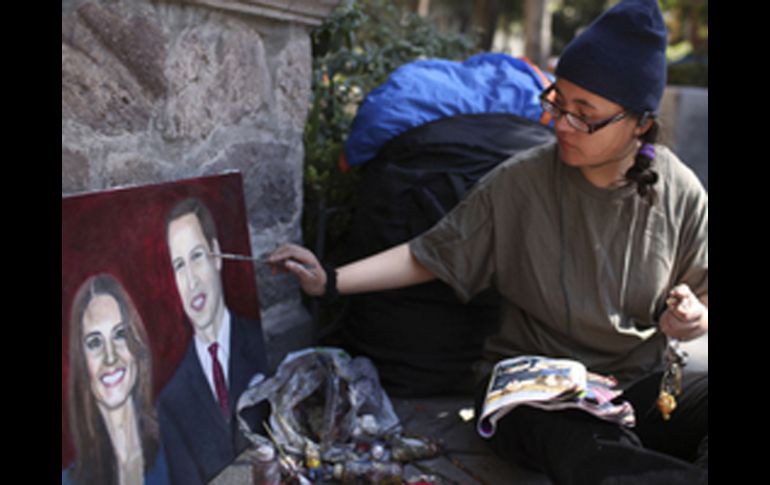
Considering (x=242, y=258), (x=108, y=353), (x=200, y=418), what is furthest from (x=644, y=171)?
(x=108, y=353)

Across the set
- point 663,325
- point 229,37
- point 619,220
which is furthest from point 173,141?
point 663,325

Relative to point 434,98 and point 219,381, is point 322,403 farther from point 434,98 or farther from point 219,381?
point 434,98

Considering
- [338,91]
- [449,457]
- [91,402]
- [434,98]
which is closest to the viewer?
[91,402]

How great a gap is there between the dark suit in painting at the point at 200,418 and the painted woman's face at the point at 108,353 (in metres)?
0.16

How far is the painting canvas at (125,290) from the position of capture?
5.51 ft

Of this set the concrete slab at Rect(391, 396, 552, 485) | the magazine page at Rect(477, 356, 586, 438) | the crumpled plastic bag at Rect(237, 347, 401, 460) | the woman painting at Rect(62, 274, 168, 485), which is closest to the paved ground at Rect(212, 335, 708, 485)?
the concrete slab at Rect(391, 396, 552, 485)

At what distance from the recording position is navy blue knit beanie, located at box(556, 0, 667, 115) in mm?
2191

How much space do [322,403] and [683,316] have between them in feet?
3.66

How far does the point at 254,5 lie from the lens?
7.79 ft

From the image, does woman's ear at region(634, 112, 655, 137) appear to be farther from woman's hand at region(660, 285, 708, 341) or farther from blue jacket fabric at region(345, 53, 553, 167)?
blue jacket fabric at region(345, 53, 553, 167)

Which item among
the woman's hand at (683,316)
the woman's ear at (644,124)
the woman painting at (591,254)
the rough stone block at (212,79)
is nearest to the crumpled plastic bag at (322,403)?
the woman painting at (591,254)

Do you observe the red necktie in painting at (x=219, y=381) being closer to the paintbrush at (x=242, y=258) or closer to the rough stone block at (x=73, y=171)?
the paintbrush at (x=242, y=258)

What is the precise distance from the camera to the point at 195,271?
2.14 m
